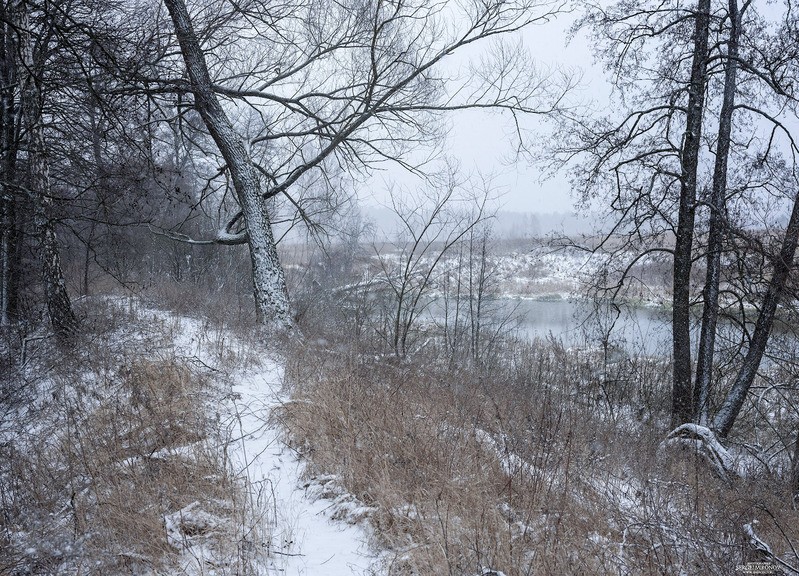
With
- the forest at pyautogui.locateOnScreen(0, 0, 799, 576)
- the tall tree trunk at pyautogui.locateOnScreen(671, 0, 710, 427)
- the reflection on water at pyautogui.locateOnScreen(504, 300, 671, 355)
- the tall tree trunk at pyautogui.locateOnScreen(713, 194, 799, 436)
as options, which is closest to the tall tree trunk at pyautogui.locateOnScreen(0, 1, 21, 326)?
the forest at pyautogui.locateOnScreen(0, 0, 799, 576)

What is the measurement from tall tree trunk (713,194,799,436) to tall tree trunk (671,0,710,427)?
0.59 m

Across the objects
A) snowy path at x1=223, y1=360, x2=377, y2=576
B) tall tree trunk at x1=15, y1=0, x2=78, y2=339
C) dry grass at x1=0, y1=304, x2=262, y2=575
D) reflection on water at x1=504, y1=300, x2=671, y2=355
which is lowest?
reflection on water at x1=504, y1=300, x2=671, y2=355

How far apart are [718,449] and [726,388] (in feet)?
18.2

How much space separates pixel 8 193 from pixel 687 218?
10.9 m

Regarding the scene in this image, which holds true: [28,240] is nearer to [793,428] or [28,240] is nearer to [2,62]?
[2,62]

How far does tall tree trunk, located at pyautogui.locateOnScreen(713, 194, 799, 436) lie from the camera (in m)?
6.38

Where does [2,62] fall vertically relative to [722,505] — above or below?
above

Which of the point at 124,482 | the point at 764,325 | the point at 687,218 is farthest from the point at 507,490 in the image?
the point at 687,218

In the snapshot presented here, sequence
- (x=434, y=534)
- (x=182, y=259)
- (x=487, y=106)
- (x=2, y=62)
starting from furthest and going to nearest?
(x=182, y=259) < (x=487, y=106) < (x=2, y=62) < (x=434, y=534)

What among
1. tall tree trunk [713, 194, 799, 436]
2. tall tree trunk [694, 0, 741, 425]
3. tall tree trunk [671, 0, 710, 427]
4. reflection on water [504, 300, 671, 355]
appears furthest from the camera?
reflection on water [504, 300, 671, 355]

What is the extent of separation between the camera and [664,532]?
3.01 meters

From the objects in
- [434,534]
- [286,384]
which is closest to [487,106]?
[286,384]

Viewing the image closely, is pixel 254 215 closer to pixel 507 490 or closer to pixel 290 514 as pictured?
pixel 290 514

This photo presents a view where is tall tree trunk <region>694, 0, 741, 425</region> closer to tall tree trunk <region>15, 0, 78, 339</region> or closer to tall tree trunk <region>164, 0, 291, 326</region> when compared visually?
tall tree trunk <region>164, 0, 291, 326</region>
